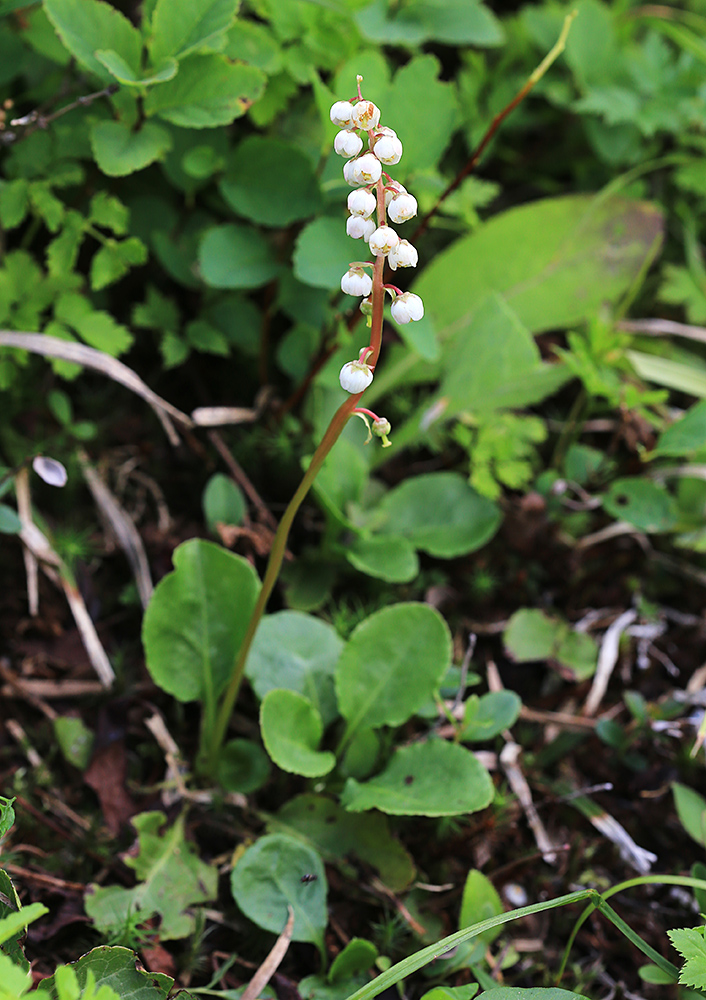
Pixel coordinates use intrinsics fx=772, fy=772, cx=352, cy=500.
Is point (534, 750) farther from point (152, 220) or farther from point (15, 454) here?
point (152, 220)

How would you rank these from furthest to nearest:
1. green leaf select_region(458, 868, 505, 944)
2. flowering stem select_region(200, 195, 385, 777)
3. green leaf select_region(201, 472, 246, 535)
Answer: green leaf select_region(201, 472, 246, 535), green leaf select_region(458, 868, 505, 944), flowering stem select_region(200, 195, 385, 777)

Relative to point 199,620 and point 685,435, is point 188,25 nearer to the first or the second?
point 199,620

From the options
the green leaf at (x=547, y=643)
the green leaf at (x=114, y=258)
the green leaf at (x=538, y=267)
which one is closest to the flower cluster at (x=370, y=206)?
the green leaf at (x=114, y=258)

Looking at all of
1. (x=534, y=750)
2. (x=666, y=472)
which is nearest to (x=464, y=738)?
(x=534, y=750)

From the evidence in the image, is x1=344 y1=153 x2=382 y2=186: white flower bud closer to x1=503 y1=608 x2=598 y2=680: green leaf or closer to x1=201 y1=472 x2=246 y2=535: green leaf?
x1=201 y1=472 x2=246 y2=535: green leaf

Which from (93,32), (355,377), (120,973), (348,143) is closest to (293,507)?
(355,377)

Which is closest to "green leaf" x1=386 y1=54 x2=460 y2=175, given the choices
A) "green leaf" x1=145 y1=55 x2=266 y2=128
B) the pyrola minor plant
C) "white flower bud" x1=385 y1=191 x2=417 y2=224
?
"green leaf" x1=145 y1=55 x2=266 y2=128
